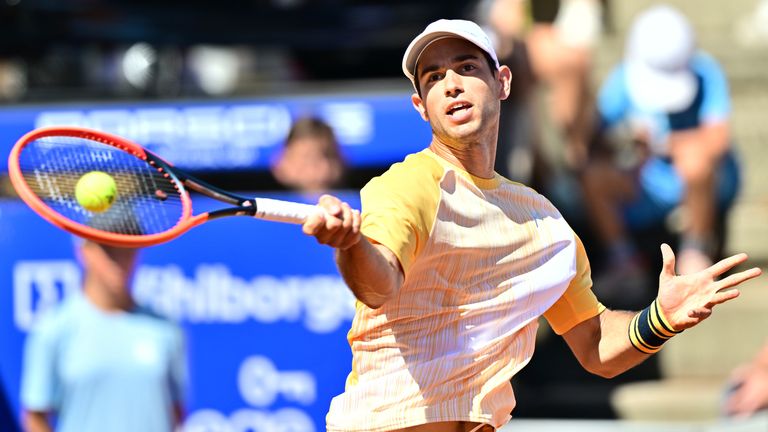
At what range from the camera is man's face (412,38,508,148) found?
326 cm

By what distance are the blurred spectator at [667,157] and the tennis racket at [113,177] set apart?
314 cm

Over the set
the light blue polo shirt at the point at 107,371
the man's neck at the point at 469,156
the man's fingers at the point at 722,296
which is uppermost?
the man's neck at the point at 469,156

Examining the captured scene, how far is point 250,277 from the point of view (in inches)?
235

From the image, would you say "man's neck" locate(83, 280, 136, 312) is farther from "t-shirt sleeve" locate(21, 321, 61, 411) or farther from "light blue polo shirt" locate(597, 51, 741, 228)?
"light blue polo shirt" locate(597, 51, 741, 228)

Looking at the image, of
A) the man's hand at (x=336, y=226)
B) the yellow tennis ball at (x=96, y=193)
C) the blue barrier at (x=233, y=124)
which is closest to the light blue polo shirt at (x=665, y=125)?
the blue barrier at (x=233, y=124)

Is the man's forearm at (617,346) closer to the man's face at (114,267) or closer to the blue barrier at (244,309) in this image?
the blue barrier at (244,309)

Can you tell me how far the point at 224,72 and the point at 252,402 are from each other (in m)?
2.00

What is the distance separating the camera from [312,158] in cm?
591

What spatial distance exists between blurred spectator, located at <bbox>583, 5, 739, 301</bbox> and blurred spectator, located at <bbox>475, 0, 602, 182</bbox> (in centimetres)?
19

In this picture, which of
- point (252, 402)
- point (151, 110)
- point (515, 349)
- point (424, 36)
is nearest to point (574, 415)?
point (252, 402)

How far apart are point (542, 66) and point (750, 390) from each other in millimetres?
1854

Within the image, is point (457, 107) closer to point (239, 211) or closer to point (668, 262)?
point (239, 211)

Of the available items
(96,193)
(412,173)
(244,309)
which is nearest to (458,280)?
(412,173)

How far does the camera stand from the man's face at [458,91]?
3264 mm
